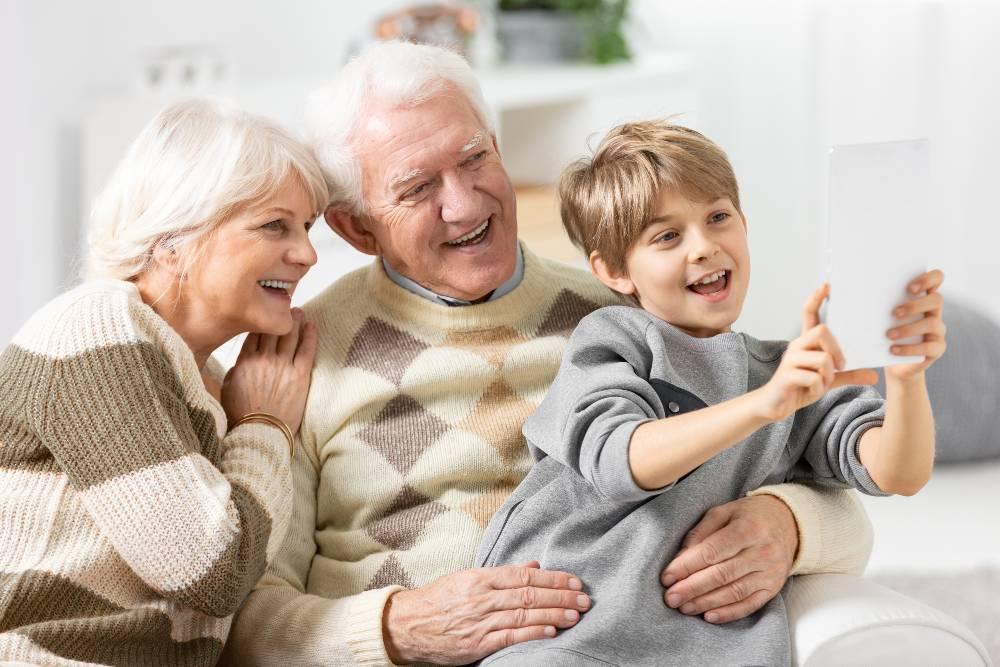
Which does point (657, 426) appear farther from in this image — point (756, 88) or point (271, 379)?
point (756, 88)

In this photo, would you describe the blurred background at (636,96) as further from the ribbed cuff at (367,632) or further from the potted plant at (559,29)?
the ribbed cuff at (367,632)

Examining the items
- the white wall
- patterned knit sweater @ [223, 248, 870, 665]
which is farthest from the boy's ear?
the white wall

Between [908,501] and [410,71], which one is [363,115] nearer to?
[410,71]

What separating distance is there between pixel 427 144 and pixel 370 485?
0.48 m

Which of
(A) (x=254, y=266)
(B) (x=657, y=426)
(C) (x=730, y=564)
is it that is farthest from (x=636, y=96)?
(B) (x=657, y=426)

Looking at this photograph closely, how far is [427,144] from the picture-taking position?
69.6 inches

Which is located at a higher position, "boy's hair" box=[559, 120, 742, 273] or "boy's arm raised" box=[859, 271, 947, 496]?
"boy's hair" box=[559, 120, 742, 273]

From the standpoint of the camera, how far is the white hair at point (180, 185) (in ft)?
5.31

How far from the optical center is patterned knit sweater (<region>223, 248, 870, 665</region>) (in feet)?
5.74

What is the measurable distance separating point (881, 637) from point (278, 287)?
0.89 m

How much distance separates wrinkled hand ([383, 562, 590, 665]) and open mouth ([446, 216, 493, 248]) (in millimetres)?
479

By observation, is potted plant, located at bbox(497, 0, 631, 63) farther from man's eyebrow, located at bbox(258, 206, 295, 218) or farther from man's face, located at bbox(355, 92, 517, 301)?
man's eyebrow, located at bbox(258, 206, 295, 218)

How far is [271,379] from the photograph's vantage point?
177 cm

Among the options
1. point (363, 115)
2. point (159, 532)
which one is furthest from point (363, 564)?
point (363, 115)
